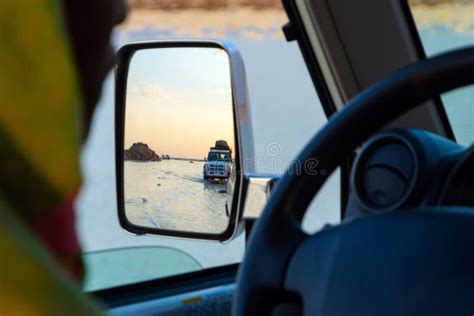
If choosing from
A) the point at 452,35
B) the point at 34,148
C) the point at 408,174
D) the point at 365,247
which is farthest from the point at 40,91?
the point at 452,35

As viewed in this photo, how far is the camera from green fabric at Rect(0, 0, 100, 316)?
0.87ft

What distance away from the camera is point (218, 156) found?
5.98 feet

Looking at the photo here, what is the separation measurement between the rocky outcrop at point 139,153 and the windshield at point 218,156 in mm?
150

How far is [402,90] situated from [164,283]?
1.06 m

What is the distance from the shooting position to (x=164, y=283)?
1860 millimetres

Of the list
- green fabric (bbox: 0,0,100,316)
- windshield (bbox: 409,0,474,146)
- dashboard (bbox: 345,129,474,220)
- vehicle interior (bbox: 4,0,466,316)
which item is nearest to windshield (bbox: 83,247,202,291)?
vehicle interior (bbox: 4,0,466,316)

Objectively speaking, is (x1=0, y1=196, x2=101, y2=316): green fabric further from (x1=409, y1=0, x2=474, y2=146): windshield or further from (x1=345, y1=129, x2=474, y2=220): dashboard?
(x1=409, y1=0, x2=474, y2=146): windshield

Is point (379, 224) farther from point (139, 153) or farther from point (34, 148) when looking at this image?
point (139, 153)

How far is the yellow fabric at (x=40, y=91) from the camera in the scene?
0.27m

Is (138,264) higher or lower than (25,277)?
lower

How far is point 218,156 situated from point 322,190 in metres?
0.52

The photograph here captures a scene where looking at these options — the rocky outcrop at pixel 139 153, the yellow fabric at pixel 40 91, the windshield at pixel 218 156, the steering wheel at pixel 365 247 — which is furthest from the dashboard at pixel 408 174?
the yellow fabric at pixel 40 91

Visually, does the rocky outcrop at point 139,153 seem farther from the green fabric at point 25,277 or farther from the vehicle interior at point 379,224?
the green fabric at point 25,277

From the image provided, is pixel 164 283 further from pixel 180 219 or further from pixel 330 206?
pixel 330 206
